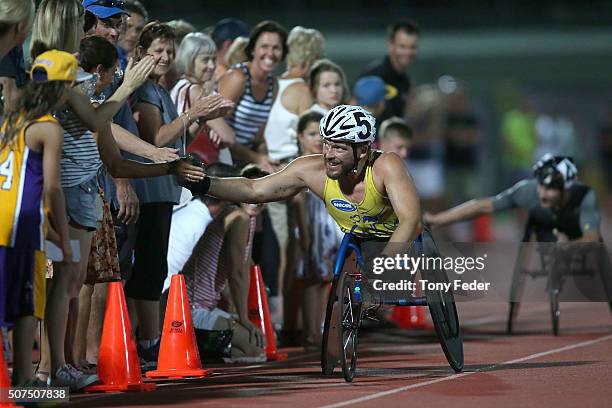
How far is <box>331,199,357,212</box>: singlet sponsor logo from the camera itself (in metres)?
9.80

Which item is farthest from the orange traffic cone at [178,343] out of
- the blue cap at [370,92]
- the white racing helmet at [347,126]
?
the blue cap at [370,92]

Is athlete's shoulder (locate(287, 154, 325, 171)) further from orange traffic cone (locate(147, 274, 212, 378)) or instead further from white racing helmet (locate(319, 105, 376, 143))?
orange traffic cone (locate(147, 274, 212, 378))

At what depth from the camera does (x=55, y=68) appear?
8070 millimetres

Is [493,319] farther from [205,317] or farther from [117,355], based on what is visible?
[117,355]

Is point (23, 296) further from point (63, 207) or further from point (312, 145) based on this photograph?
point (312, 145)

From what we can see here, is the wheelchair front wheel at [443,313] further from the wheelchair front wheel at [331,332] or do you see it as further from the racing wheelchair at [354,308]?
the wheelchair front wheel at [331,332]

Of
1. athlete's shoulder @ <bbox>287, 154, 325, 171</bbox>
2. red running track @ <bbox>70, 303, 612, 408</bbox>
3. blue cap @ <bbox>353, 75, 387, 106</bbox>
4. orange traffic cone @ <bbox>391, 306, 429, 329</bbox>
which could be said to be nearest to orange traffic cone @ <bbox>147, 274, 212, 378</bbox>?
red running track @ <bbox>70, 303, 612, 408</bbox>

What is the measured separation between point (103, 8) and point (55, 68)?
1654 millimetres

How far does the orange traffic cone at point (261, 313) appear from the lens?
36.7ft

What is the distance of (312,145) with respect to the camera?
12.4m

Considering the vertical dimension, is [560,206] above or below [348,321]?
Answer: above

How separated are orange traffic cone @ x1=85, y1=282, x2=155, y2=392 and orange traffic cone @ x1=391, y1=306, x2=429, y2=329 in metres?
5.16

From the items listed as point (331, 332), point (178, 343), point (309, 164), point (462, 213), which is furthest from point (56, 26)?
point (462, 213)

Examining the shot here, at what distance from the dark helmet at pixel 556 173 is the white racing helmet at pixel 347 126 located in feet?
13.2
